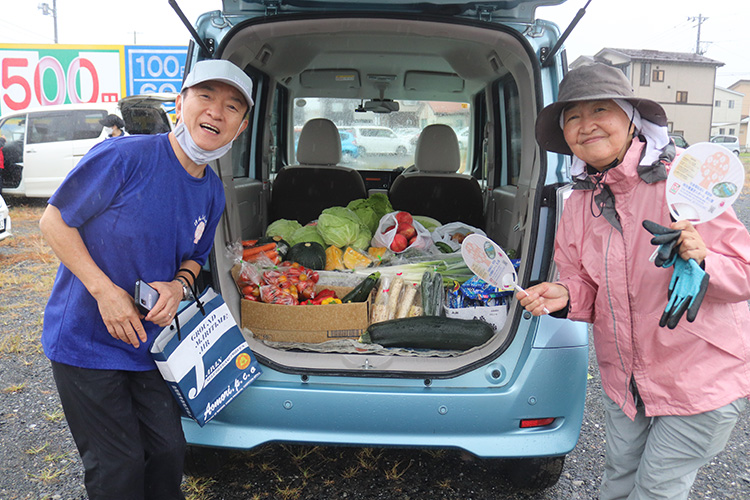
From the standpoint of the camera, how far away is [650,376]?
5.45 feet

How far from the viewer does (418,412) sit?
2061 mm

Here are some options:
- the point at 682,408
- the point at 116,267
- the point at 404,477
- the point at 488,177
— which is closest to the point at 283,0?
the point at 116,267

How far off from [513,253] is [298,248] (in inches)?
53.1

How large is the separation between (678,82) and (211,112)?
4596 cm

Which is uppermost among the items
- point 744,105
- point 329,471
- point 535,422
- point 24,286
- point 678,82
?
point 744,105

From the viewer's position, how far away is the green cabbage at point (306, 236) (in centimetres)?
384

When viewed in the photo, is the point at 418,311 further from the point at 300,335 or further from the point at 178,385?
the point at 178,385

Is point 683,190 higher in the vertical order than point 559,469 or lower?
higher

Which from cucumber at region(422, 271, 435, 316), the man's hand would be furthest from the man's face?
cucumber at region(422, 271, 435, 316)

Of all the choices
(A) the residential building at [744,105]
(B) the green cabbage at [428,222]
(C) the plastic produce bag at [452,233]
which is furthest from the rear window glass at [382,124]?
(A) the residential building at [744,105]

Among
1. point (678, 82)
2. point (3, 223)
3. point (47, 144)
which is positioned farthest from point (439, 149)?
point (678, 82)

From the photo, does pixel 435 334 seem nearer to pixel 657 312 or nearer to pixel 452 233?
pixel 657 312

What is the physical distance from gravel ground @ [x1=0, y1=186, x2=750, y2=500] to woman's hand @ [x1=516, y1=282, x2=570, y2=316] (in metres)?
1.13

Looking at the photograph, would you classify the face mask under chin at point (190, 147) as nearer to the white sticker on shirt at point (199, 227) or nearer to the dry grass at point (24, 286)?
the white sticker on shirt at point (199, 227)
